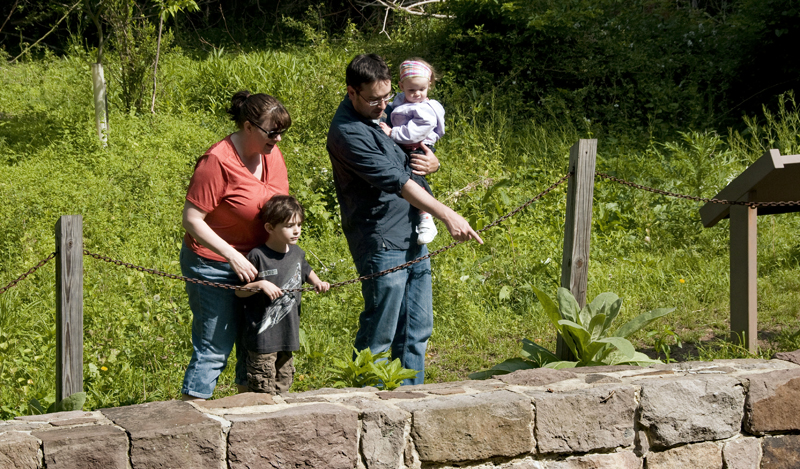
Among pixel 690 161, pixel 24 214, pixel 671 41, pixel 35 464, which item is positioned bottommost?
pixel 35 464

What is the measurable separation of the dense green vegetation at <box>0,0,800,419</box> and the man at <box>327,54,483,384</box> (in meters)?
0.87

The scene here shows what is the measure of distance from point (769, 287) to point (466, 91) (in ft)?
15.6

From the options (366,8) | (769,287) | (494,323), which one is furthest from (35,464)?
(366,8)

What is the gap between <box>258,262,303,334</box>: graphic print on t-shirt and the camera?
10.5 feet

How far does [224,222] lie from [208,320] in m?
0.43

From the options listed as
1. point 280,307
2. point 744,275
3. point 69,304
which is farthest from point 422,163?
point 744,275

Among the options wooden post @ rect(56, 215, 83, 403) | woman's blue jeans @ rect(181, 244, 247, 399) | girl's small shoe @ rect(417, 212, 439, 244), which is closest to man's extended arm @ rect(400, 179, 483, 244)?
girl's small shoe @ rect(417, 212, 439, 244)

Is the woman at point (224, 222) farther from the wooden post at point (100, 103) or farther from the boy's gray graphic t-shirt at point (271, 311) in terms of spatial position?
the wooden post at point (100, 103)

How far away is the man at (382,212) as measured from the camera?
127 inches

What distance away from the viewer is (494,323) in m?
Answer: 5.08

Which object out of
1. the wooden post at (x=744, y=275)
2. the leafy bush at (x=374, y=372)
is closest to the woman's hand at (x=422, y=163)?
the leafy bush at (x=374, y=372)

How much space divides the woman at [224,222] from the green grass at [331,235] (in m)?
0.94

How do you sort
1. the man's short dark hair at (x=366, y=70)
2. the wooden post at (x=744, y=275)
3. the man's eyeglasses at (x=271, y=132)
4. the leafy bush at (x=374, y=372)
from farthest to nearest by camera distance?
the wooden post at (x=744, y=275)
the leafy bush at (x=374, y=372)
the man's short dark hair at (x=366, y=70)
the man's eyeglasses at (x=271, y=132)

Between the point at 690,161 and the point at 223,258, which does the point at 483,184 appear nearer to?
the point at 690,161
